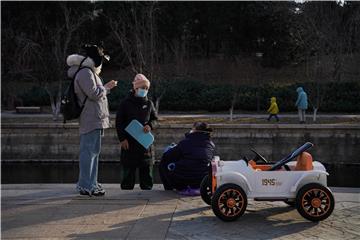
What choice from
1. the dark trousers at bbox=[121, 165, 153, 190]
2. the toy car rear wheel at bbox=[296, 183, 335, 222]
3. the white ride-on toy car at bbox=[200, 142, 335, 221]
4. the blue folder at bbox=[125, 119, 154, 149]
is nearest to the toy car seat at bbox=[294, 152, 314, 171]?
the white ride-on toy car at bbox=[200, 142, 335, 221]

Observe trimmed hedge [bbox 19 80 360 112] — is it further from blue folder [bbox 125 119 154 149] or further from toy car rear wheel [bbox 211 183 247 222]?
toy car rear wheel [bbox 211 183 247 222]

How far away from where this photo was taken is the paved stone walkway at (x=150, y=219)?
5.11 metres

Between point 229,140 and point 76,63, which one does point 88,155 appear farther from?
point 229,140

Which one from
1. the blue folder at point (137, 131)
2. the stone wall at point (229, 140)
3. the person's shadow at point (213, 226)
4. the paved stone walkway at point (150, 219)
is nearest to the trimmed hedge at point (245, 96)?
the stone wall at point (229, 140)

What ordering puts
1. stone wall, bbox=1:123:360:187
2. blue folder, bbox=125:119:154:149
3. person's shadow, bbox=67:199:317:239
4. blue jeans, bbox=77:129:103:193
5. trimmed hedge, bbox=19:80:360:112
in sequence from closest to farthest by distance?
person's shadow, bbox=67:199:317:239
blue jeans, bbox=77:129:103:193
blue folder, bbox=125:119:154:149
stone wall, bbox=1:123:360:187
trimmed hedge, bbox=19:80:360:112

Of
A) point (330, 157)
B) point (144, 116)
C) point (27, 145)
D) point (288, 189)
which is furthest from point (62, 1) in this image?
point (288, 189)

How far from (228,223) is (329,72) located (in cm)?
2337

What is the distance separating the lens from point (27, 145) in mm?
20328

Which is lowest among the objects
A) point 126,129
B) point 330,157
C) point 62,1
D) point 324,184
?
point 330,157

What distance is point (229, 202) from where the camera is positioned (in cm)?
550

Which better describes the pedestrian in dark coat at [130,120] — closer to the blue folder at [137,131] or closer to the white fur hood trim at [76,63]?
the blue folder at [137,131]

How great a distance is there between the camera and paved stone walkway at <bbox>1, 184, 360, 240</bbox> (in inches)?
201

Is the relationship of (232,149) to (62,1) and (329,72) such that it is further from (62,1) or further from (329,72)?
(62,1)

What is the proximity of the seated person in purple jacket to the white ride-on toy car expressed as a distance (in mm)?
994
